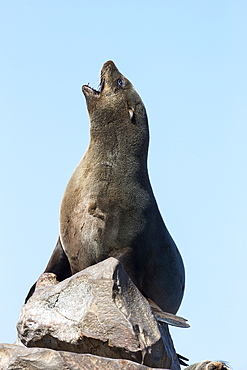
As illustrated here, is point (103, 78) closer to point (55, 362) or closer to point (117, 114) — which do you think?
point (117, 114)

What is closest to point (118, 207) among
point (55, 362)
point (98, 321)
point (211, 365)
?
point (98, 321)

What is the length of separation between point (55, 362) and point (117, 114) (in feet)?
14.6

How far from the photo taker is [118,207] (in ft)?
28.6

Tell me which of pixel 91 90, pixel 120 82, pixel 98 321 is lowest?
pixel 98 321

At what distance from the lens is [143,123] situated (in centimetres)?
918

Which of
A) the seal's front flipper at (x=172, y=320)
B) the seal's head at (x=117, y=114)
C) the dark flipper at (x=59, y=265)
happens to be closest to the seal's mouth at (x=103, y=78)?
the seal's head at (x=117, y=114)

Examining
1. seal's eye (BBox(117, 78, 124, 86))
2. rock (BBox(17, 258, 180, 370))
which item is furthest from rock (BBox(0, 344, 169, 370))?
seal's eye (BBox(117, 78, 124, 86))

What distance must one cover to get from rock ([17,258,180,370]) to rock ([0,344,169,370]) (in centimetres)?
89

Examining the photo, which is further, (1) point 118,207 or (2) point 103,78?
(2) point 103,78

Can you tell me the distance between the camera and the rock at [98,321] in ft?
20.6

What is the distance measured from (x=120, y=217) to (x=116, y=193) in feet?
0.94

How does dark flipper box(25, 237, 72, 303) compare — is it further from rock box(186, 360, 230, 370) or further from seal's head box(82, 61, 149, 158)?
rock box(186, 360, 230, 370)

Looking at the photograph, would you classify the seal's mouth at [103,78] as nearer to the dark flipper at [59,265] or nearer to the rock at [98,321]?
the dark flipper at [59,265]

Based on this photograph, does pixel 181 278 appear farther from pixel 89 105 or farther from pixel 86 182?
pixel 89 105
